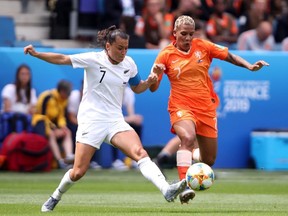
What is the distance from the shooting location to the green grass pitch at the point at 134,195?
515 inches

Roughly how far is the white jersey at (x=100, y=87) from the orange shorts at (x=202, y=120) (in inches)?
49.5

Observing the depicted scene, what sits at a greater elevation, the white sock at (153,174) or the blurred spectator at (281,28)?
the white sock at (153,174)

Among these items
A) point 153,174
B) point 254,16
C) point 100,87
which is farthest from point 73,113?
point 153,174

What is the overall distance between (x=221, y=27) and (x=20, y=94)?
5.59 metres

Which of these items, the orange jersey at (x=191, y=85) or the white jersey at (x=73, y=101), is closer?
the orange jersey at (x=191, y=85)

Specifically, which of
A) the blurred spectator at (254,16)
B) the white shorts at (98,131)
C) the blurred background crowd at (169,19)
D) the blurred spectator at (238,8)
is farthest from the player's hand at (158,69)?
the blurred spectator at (238,8)

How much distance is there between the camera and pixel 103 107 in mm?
13234

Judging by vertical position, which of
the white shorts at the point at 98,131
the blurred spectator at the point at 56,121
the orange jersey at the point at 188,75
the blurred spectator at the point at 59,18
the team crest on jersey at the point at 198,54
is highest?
the team crest on jersey at the point at 198,54

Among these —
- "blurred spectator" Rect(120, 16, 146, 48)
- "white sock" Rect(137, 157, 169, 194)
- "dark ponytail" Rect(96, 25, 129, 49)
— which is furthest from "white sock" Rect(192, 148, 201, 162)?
"blurred spectator" Rect(120, 16, 146, 48)

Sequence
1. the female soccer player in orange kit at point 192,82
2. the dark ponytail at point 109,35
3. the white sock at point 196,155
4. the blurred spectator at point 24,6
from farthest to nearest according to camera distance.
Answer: the blurred spectator at point 24,6 < the white sock at point 196,155 < the female soccer player in orange kit at point 192,82 < the dark ponytail at point 109,35

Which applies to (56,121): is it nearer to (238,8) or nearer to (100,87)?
(238,8)

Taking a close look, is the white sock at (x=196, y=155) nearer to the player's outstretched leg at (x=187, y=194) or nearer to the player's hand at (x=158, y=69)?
the player's hand at (x=158, y=69)

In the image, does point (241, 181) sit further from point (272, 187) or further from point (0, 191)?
point (0, 191)

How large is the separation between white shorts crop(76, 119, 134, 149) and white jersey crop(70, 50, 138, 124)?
6 cm
